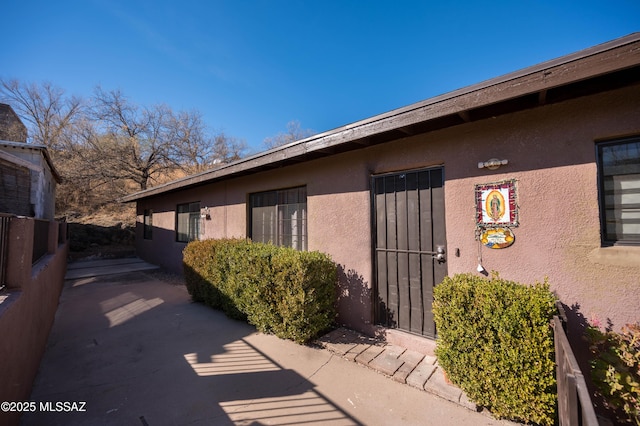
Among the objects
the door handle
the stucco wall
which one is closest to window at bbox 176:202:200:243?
the stucco wall

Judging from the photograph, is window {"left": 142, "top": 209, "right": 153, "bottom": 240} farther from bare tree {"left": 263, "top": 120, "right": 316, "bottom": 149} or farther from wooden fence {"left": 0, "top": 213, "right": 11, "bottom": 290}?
bare tree {"left": 263, "top": 120, "right": 316, "bottom": 149}

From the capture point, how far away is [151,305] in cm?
566

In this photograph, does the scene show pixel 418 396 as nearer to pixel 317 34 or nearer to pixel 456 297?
pixel 456 297

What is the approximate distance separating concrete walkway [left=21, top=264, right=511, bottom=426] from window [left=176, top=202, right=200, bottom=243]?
428cm

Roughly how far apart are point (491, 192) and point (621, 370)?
5.74ft

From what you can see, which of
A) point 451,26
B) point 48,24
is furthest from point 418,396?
point 48,24

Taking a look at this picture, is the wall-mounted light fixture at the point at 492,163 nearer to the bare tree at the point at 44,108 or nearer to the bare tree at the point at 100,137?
the bare tree at the point at 100,137

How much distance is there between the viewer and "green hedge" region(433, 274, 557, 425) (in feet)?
6.83

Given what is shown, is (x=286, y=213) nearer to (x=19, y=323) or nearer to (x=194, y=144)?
(x=19, y=323)

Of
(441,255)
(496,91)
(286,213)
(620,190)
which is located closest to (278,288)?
(286,213)

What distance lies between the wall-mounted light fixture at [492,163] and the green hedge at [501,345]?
1.28m

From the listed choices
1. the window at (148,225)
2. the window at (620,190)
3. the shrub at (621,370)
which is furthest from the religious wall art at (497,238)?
the window at (148,225)

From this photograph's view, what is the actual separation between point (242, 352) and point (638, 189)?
15.2 feet

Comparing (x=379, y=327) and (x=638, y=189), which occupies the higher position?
(x=638, y=189)
